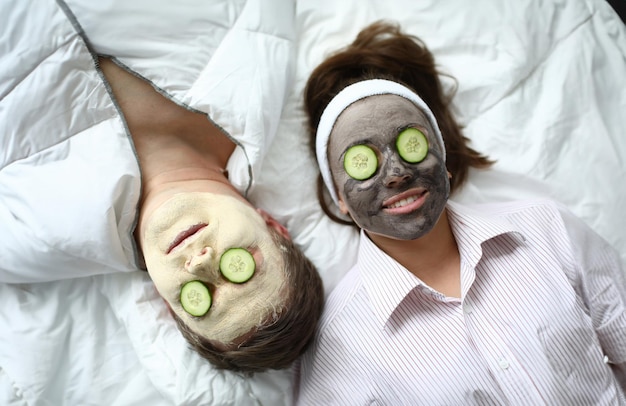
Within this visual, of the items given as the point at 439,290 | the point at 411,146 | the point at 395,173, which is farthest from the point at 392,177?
the point at 439,290

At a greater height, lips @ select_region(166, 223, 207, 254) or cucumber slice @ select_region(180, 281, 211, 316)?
lips @ select_region(166, 223, 207, 254)

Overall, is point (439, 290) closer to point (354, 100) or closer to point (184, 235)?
point (354, 100)

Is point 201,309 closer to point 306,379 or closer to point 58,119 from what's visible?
point 306,379

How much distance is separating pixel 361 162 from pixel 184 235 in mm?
590

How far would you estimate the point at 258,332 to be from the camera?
5.45 feet

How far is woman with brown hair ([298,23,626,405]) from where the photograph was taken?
167 cm

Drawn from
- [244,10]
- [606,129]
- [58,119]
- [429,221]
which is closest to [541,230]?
[429,221]

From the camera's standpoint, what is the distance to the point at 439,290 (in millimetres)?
1806

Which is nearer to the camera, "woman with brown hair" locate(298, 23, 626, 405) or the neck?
"woman with brown hair" locate(298, 23, 626, 405)

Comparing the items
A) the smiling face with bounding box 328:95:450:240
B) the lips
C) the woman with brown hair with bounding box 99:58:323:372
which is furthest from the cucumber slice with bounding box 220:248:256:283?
the smiling face with bounding box 328:95:450:240

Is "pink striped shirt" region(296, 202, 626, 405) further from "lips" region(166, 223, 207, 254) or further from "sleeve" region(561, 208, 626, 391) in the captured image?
"lips" region(166, 223, 207, 254)

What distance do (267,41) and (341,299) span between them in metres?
0.98

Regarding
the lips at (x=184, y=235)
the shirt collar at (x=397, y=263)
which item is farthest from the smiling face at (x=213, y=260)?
the shirt collar at (x=397, y=263)

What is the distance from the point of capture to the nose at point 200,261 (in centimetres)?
158
